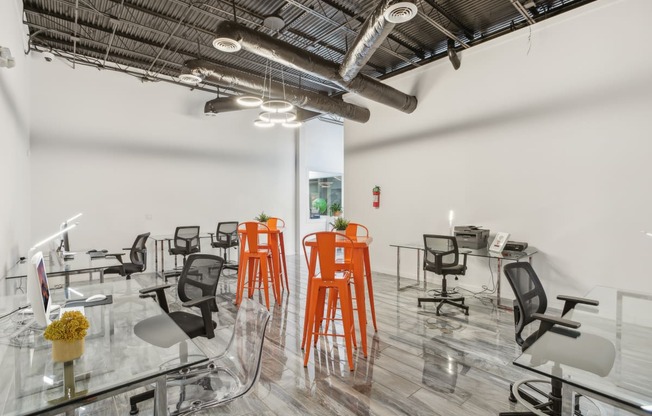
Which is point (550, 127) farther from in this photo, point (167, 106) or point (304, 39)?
point (167, 106)

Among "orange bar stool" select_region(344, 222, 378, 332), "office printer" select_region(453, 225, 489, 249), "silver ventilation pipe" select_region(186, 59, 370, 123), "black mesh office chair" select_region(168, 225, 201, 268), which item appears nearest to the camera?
"orange bar stool" select_region(344, 222, 378, 332)

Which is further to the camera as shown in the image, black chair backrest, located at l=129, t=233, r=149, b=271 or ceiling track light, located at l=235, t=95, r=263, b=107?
black chair backrest, located at l=129, t=233, r=149, b=271

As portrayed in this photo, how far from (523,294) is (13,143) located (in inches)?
215

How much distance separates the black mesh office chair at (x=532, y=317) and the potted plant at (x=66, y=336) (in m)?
2.27

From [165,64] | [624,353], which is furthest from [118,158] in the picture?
[624,353]

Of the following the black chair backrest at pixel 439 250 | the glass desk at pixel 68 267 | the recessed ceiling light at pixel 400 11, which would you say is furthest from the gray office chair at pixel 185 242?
the recessed ceiling light at pixel 400 11

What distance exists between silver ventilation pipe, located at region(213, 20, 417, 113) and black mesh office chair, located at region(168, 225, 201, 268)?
3.55 meters

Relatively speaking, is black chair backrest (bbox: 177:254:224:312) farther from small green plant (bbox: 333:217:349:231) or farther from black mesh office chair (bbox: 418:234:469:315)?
black mesh office chair (bbox: 418:234:469:315)

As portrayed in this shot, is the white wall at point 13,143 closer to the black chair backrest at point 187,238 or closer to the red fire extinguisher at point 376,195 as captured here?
the black chair backrest at point 187,238

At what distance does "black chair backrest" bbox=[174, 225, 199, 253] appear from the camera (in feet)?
19.7

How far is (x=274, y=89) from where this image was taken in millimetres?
5562

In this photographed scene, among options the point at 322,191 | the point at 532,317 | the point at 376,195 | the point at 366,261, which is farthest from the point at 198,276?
the point at 322,191

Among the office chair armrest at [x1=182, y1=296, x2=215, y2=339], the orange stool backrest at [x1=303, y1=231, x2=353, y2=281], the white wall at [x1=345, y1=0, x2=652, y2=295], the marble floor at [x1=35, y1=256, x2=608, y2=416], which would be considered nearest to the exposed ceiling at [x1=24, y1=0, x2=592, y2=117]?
the white wall at [x1=345, y1=0, x2=652, y2=295]

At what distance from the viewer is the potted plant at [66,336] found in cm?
131
